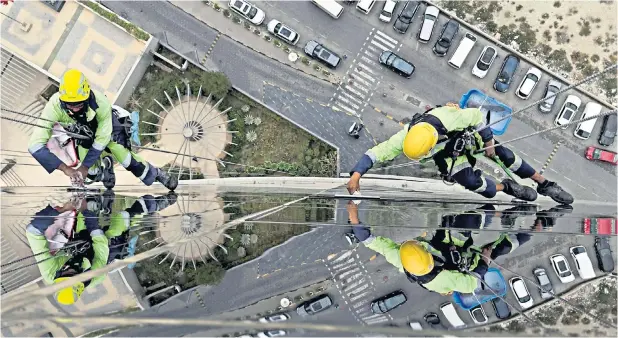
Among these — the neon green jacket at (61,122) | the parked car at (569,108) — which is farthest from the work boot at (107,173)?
the parked car at (569,108)

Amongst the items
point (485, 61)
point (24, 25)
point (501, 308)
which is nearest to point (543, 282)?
point (501, 308)

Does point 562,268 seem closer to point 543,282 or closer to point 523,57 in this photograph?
point 543,282

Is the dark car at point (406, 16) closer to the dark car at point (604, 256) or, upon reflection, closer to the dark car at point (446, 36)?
the dark car at point (446, 36)

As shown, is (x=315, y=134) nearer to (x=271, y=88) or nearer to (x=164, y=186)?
(x=271, y=88)

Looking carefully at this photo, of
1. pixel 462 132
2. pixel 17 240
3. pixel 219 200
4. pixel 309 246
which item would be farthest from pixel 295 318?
pixel 17 240

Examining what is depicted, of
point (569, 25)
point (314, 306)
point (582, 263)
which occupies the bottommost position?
point (314, 306)
